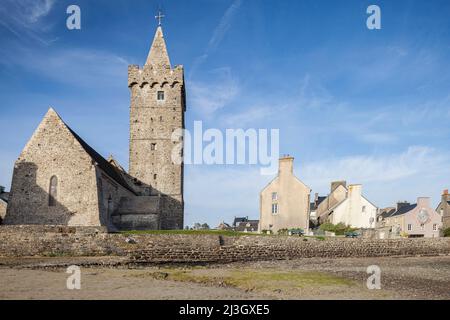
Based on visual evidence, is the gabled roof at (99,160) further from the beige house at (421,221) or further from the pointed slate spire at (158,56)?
the beige house at (421,221)

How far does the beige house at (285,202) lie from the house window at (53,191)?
21.4m

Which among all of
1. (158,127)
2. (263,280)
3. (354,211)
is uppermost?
(158,127)

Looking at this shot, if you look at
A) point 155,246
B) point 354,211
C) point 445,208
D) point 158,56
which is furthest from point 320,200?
point 155,246

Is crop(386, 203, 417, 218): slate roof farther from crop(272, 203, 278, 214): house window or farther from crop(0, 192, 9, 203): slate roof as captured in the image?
→ crop(0, 192, 9, 203): slate roof

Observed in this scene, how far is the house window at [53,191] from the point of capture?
33234 millimetres

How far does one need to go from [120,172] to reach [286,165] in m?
18.3

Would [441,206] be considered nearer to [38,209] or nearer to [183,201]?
[183,201]

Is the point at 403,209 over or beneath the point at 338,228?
over

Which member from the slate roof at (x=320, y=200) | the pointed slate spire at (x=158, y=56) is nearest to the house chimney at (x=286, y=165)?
the pointed slate spire at (x=158, y=56)

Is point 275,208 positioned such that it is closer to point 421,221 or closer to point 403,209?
point 421,221

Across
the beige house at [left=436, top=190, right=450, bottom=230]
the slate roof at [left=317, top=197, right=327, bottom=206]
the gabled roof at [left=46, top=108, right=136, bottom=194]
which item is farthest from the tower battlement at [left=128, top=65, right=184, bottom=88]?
the beige house at [left=436, top=190, right=450, bottom=230]

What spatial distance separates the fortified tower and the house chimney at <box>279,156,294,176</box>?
36.8 ft

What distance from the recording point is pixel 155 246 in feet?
83.4

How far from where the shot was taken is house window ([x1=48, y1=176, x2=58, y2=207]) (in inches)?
1308
